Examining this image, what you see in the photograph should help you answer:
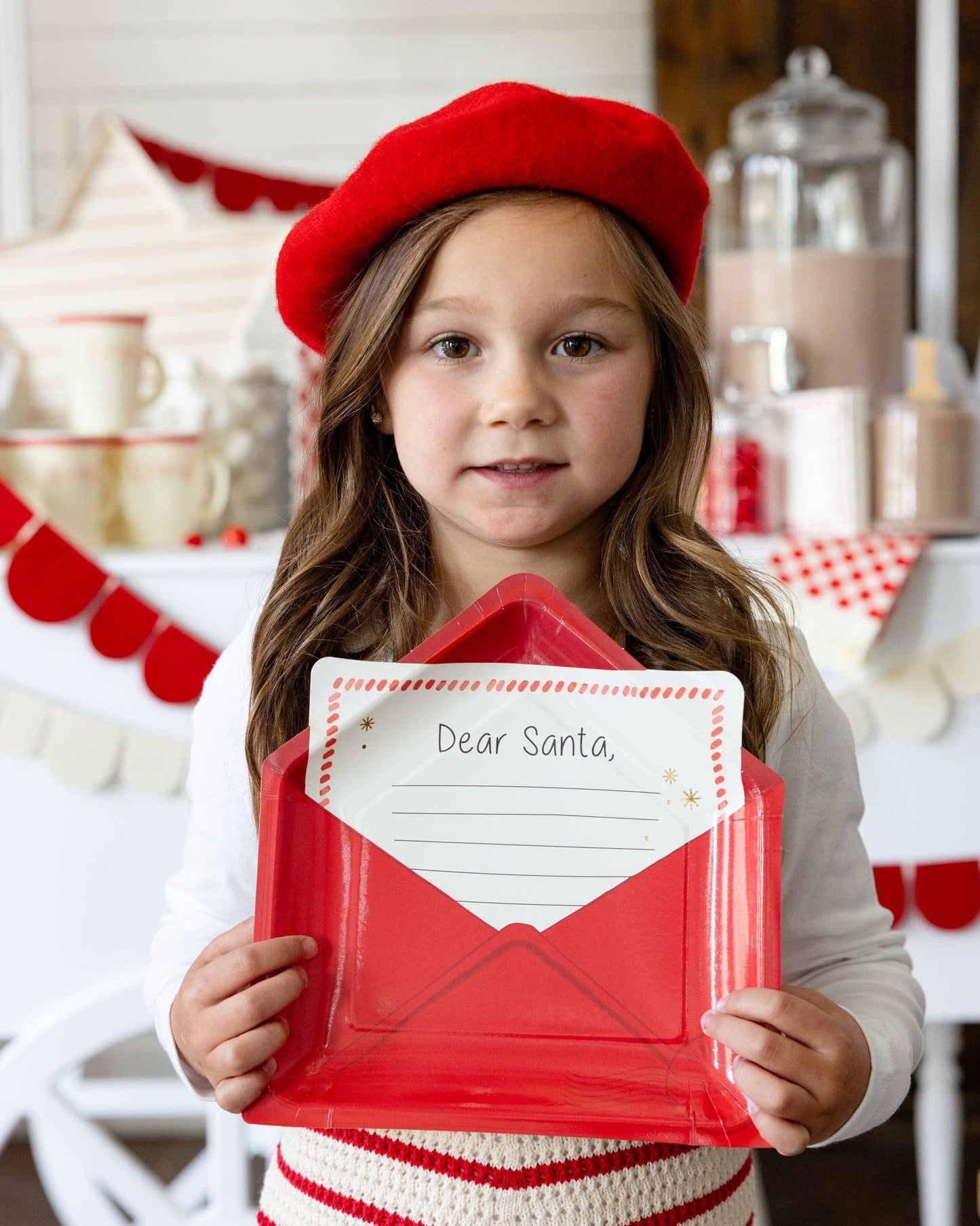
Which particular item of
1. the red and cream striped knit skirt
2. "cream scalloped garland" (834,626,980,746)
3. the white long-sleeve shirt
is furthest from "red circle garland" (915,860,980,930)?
the red and cream striped knit skirt

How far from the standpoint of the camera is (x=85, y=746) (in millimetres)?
1254

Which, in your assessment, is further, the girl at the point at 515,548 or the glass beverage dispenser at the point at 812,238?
the glass beverage dispenser at the point at 812,238

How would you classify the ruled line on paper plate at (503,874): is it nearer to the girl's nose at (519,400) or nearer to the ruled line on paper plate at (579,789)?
the ruled line on paper plate at (579,789)

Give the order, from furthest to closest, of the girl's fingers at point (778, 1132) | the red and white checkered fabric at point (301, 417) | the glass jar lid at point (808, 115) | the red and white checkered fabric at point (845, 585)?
the glass jar lid at point (808, 115), the red and white checkered fabric at point (301, 417), the red and white checkered fabric at point (845, 585), the girl's fingers at point (778, 1132)

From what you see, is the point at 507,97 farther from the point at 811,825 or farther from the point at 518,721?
the point at 811,825

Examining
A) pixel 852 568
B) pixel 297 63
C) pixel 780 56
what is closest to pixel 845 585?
pixel 852 568

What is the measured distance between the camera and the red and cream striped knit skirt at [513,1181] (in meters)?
0.69

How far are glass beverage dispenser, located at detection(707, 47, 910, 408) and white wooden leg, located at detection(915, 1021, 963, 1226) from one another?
69 centimetres

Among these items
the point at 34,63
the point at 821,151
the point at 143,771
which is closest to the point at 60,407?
the point at 143,771

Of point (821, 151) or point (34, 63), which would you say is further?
point (34, 63)

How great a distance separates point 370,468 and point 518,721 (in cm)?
25

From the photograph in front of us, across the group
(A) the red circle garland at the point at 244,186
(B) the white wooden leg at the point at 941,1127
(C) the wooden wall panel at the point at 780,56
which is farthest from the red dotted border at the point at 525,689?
(C) the wooden wall panel at the point at 780,56

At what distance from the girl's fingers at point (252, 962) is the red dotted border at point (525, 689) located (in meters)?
0.07

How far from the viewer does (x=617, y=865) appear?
594 mm
